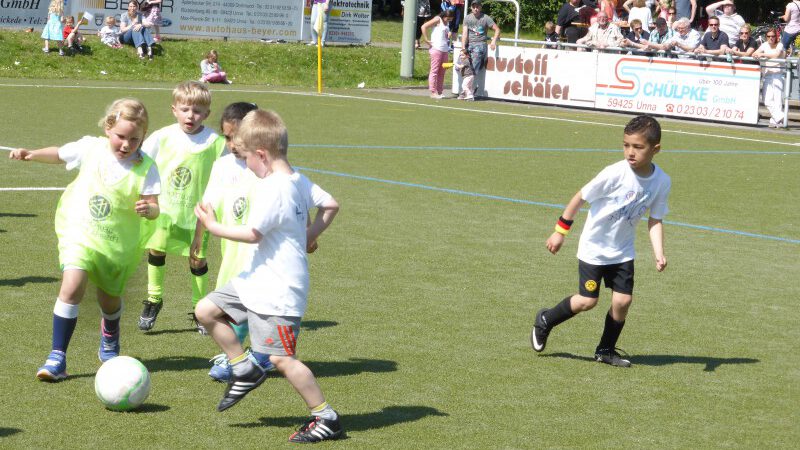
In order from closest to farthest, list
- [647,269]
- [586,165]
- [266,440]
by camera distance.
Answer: [266,440] < [647,269] < [586,165]

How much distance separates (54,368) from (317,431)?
1687 millimetres

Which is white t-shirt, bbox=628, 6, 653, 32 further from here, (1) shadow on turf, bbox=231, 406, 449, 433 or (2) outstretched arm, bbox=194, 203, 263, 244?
(2) outstretched arm, bbox=194, 203, 263, 244

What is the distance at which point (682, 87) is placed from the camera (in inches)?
985

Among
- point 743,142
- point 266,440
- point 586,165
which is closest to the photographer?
point 266,440

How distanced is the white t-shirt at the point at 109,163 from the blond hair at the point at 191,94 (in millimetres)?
840

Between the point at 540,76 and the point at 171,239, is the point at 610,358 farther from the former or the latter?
the point at 540,76

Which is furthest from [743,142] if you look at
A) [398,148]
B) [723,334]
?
[723,334]

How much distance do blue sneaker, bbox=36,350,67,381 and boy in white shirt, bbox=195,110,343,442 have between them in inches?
53.3

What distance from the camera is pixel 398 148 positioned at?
18.4m

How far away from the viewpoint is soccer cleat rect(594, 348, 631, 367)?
287 inches

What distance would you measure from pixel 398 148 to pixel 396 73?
1692 cm

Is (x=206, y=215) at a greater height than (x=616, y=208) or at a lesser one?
greater

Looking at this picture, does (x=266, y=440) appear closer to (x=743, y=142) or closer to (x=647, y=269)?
(x=647, y=269)

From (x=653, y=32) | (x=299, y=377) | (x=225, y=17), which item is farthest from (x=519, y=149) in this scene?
(x=225, y=17)
